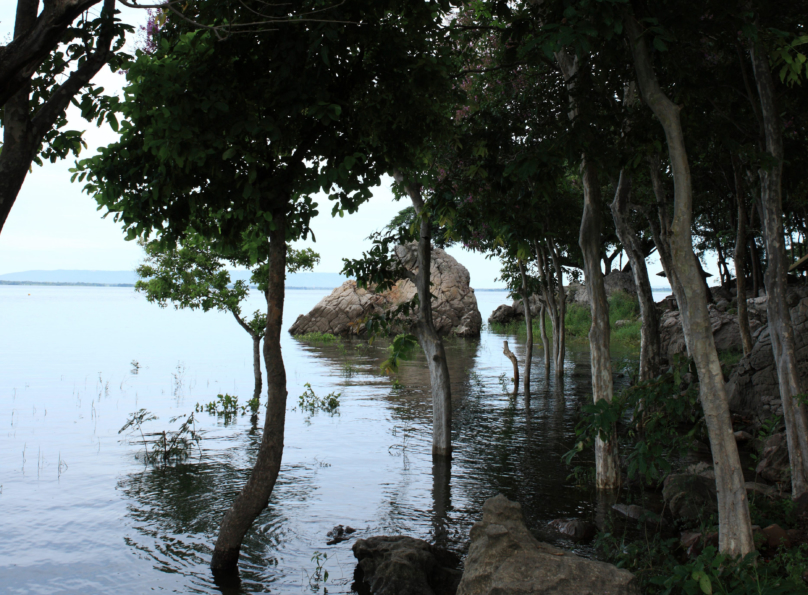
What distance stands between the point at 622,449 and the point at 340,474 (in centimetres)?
584

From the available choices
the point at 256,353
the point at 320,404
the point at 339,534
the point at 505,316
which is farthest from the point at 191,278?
the point at 505,316

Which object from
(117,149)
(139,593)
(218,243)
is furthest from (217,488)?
(117,149)

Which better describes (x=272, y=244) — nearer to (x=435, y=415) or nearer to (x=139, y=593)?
(x=139, y=593)

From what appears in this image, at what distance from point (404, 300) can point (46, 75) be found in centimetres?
4196

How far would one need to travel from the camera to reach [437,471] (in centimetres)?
1250

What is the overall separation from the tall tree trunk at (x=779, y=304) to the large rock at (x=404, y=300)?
3958 cm

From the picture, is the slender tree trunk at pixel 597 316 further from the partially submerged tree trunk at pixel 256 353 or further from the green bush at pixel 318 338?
the green bush at pixel 318 338

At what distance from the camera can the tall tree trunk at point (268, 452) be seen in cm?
744

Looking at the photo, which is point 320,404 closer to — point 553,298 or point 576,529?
point 553,298

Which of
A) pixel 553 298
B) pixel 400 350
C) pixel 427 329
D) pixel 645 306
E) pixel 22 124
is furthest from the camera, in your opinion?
pixel 553 298

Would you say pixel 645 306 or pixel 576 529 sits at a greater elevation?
pixel 645 306

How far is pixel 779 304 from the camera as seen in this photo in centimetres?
827

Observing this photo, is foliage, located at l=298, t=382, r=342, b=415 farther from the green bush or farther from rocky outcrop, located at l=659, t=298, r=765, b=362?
the green bush

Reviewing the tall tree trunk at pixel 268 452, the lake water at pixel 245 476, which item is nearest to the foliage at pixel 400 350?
the lake water at pixel 245 476
